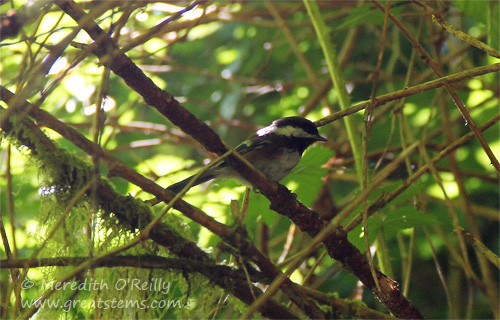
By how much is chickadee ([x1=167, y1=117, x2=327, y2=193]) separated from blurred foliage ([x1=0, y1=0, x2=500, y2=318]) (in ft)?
0.79

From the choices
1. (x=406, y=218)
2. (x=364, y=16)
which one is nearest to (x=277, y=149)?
Result: (x=364, y=16)

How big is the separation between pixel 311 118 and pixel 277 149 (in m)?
1.13

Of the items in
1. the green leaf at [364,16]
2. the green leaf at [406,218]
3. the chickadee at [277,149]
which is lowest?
the green leaf at [406,218]

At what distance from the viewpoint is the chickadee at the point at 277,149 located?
9.86 ft

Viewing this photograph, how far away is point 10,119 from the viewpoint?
1446mm

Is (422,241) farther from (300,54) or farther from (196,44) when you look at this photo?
(196,44)

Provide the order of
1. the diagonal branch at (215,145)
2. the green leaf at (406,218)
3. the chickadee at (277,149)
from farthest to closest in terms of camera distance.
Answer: the chickadee at (277,149), the green leaf at (406,218), the diagonal branch at (215,145)

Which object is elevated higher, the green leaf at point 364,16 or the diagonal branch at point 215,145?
the green leaf at point 364,16

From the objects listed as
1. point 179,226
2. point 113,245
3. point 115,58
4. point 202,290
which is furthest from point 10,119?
point 202,290

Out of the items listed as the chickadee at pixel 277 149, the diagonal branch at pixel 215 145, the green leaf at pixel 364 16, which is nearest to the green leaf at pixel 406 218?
the diagonal branch at pixel 215 145

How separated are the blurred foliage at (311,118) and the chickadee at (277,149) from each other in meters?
0.24

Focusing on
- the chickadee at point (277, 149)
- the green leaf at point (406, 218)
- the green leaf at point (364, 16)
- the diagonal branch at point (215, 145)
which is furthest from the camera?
the chickadee at point (277, 149)

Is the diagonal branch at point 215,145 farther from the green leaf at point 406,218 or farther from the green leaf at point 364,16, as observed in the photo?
the green leaf at point 364,16

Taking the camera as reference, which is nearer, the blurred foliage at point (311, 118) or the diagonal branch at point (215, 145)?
the diagonal branch at point (215, 145)
